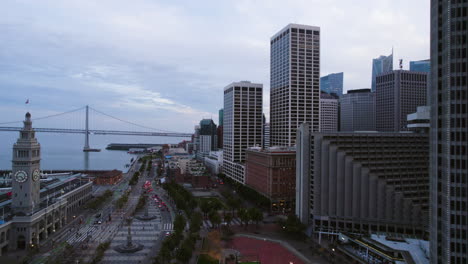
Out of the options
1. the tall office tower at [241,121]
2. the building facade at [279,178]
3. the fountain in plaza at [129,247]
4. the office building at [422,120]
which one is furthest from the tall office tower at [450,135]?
the tall office tower at [241,121]

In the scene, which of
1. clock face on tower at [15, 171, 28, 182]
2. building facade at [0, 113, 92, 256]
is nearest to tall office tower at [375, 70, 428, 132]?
building facade at [0, 113, 92, 256]

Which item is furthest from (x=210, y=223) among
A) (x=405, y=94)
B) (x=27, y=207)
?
(x=405, y=94)

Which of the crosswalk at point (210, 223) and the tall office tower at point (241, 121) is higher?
the tall office tower at point (241, 121)

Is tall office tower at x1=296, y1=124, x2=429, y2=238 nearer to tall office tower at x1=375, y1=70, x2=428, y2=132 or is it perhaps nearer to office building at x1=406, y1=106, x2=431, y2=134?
office building at x1=406, y1=106, x2=431, y2=134

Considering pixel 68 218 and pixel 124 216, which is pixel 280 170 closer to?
pixel 124 216

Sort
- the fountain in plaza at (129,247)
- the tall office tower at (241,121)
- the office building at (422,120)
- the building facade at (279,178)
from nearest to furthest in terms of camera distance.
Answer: the fountain in plaza at (129,247)
the office building at (422,120)
the building facade at (279,178)
the tall office tower at (241,121)

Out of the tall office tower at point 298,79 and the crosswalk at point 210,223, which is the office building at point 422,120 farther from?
the tall office tower at point 298,79

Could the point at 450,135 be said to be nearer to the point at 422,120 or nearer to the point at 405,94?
the point at 422,120
